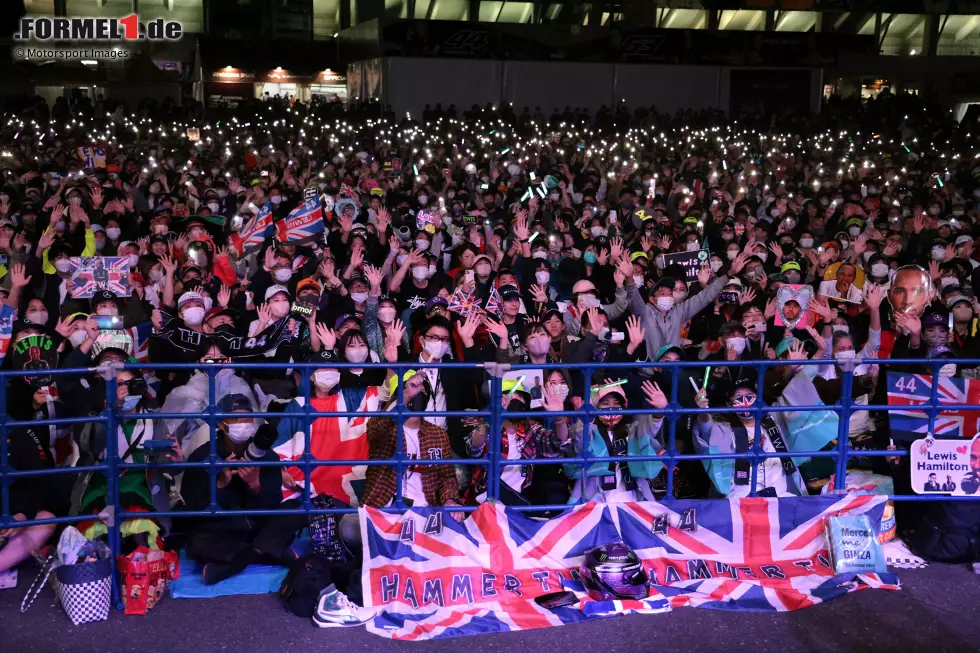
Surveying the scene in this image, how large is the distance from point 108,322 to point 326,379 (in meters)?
2.75

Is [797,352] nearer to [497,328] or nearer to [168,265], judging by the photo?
[497,328]

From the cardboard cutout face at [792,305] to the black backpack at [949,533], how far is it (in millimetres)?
2674

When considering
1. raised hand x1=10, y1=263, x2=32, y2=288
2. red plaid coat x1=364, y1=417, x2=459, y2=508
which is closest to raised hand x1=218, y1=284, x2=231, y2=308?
raised hand x1=10, y1=263, x2=32, y2=288

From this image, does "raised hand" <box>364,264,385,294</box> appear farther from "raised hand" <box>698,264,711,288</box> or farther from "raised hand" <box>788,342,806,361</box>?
"raised hand" <box>788,342,806,361</box>

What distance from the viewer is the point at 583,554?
6355 mm

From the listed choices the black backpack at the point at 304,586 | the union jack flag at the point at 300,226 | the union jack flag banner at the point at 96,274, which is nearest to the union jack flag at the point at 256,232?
the union jack flag at the point at 300,226

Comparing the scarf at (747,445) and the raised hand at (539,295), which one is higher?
the raised hand at (539,295)

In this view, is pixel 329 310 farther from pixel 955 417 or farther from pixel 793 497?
pixel 955 417

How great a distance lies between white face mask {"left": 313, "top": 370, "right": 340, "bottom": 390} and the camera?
6.81 meters

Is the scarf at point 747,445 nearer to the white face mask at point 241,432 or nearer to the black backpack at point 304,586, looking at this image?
the black backpack at point 304,586

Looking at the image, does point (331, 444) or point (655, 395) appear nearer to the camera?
point (655, 395)

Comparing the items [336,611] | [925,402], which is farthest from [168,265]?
[925,402]

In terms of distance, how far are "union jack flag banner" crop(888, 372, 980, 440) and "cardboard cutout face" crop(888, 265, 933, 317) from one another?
1485mm

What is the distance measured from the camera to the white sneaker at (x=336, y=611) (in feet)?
18.9
